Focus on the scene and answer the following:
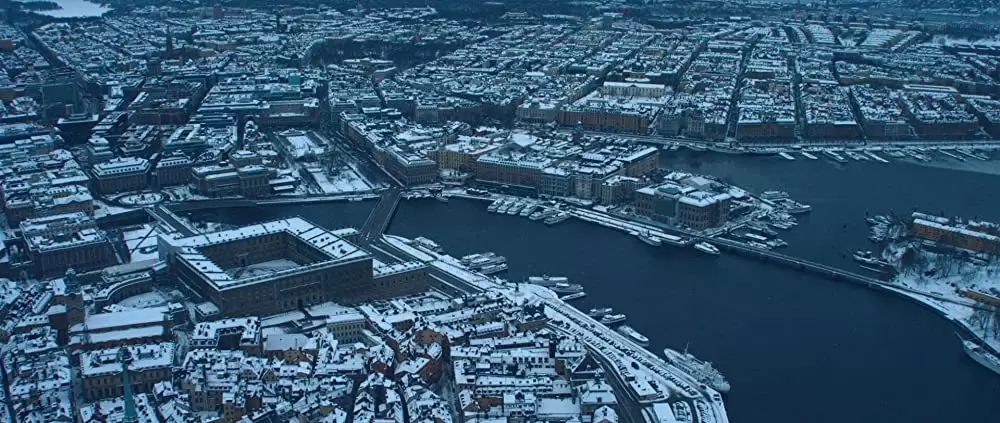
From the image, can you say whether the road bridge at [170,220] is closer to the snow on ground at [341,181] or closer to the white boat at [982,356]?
the snow on ground at [341,181]

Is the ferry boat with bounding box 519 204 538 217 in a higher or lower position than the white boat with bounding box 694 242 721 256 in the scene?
higher

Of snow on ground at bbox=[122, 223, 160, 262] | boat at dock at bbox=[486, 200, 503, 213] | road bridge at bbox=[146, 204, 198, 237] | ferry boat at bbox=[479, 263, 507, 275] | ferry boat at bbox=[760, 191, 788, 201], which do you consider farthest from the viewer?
ferry boat at bbox=[760, 191, 788, 201]

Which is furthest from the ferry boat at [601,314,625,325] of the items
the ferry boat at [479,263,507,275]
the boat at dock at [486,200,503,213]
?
the boat at dock at [486,200,503,213]

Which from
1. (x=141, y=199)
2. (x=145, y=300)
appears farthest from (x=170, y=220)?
(x=145, y=300)

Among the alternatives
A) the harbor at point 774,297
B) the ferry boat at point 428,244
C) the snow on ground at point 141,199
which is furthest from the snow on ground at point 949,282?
the snow on ground at point 141,199

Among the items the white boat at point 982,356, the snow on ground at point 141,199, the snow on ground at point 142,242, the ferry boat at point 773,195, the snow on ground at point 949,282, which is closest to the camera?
the white boat at point 982,356

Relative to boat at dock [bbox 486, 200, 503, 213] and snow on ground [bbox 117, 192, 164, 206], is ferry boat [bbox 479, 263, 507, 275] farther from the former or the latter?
snow on ground [bbox 117, 192, 164, 206]
